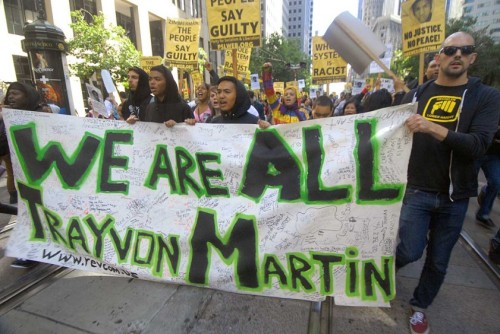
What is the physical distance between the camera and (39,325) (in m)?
2.25

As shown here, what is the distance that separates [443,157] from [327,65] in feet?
22.5

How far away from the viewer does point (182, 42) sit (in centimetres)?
663

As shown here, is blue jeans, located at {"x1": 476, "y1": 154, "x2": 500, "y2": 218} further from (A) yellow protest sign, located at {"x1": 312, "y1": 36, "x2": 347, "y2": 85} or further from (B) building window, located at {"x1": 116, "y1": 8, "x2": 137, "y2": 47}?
(B) building window, located at {"x1": 116, "y1": 8, "x2": 137, "y2": 47}

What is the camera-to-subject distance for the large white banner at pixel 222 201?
2129 millimetres

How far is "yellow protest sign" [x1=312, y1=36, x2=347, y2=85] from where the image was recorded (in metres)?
8.18

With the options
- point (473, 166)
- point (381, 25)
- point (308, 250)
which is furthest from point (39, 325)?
point (381, 25)

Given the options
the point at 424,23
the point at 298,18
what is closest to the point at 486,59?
the point at 424,23

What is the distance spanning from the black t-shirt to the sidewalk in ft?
3.50

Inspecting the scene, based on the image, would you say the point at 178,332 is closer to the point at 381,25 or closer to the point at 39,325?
the point at 39,325

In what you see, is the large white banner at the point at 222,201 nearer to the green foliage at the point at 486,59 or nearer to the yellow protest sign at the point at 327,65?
the yellow protest sign at the point at 327,65

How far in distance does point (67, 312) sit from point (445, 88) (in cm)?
323

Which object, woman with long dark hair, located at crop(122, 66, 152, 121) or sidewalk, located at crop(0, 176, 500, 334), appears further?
woman with long dark hair, located at crop(122, 66, 152, 121)

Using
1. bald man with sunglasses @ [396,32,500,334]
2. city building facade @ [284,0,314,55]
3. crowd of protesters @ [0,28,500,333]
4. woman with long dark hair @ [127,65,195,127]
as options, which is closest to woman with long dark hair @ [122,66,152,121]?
woman with long dark hair @ [127,65,195,127]

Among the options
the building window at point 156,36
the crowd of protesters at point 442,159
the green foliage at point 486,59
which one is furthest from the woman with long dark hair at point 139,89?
the building window at point 156,36
